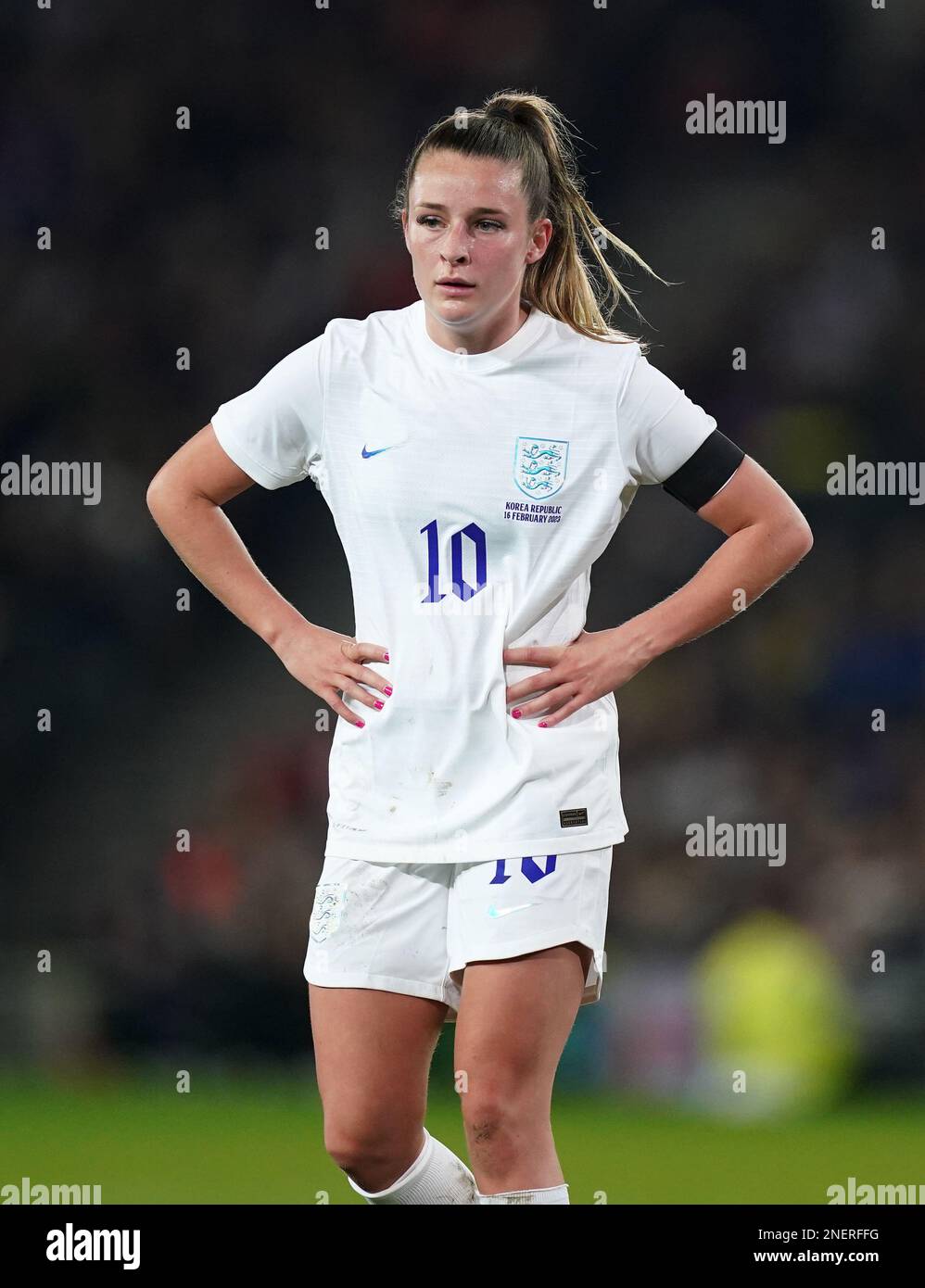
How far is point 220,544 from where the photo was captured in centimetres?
343

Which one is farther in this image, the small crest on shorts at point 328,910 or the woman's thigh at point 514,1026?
the small crest on shorts at point 328,910

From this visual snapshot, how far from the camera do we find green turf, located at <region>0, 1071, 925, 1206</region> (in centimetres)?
455

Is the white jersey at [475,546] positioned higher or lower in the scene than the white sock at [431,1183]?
higher

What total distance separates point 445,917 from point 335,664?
52cm

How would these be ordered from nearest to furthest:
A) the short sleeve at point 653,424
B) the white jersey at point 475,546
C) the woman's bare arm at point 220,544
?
1. the white jersey at point 475,546
2. the short sleeve at point 653,424
3. the woman's bare arm at point 220,544

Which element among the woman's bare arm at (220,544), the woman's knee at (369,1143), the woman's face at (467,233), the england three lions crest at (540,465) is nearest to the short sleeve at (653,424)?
the england three lions crest at (540,465)

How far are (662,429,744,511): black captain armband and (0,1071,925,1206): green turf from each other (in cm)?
207

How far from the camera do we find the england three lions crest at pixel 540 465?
3.00 m

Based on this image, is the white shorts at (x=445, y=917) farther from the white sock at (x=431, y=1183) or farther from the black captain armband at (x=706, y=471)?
the black captain armband at (x=706, y=471)

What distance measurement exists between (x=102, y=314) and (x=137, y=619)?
107cm

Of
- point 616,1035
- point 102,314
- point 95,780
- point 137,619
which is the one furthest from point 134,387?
point 616,1035

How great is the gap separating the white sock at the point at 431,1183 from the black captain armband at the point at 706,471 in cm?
129

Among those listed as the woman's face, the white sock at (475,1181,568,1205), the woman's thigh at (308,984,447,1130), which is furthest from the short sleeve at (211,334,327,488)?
the white sock at (475,1181,568,1205)

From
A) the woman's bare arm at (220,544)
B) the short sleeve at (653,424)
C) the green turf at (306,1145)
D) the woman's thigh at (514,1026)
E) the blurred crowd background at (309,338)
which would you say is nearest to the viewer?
the woman's thigh at (514,1026)
